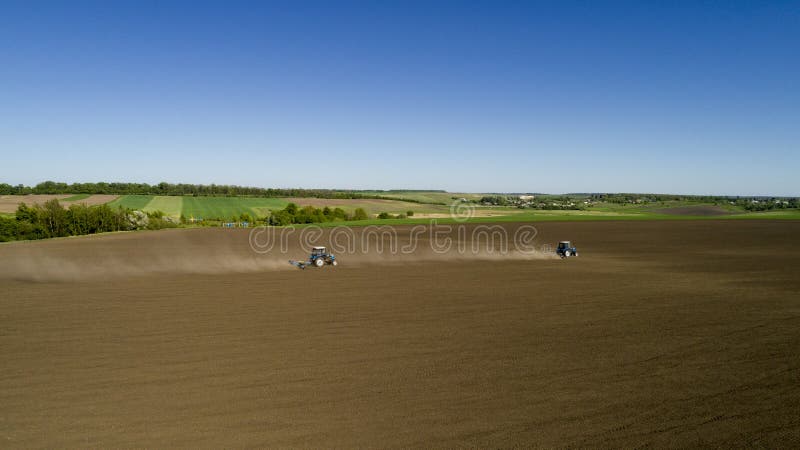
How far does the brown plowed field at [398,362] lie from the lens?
781 cm

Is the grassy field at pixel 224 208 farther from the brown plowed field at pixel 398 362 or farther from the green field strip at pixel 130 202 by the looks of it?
the brown plowed field at pixel 398 362

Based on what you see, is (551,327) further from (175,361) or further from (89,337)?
(89,337)

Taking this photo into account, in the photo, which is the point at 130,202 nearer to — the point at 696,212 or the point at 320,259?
the point at 320,259

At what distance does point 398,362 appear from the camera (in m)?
11.1

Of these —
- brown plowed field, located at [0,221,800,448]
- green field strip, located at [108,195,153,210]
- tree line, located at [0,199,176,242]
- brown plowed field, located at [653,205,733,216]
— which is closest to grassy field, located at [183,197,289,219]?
green field strip, located at [108,195,153,210]

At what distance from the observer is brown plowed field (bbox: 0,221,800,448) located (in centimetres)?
781

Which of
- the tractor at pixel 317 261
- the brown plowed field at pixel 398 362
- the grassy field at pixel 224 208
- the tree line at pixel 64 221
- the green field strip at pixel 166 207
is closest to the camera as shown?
the brown plowed field at pixel 398 362

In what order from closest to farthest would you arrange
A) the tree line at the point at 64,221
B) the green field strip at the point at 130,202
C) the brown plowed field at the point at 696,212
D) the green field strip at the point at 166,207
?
the tree line at the point at 64,221
the green field strip at the point at 166,207
the green field strip at the point at 130,202
the brown plowed field at the point at 696,212

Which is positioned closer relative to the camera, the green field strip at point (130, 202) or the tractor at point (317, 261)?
the tractor at point (317, 261)

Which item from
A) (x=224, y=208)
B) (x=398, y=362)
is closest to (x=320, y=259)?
(x=398, y=362)

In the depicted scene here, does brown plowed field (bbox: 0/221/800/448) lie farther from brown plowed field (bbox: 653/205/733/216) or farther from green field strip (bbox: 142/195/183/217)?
brown plowed field (bbox: 653/205/733/216)

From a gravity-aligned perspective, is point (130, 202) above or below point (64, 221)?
above

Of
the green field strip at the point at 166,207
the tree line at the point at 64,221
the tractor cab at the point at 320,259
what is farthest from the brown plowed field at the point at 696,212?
the green field strip at the point at 166,207

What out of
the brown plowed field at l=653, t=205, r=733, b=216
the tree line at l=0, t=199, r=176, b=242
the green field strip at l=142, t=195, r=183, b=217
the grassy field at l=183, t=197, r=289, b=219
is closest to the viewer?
the tree line at l=0, t=199, r=176, b=242
